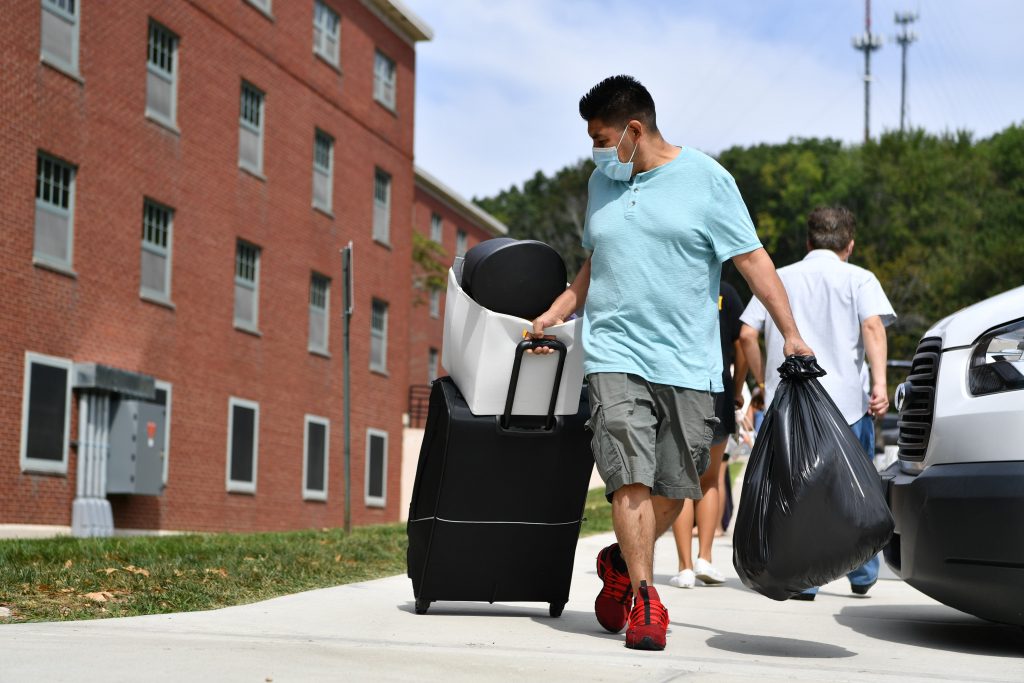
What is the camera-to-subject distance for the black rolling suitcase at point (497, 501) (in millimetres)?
5516

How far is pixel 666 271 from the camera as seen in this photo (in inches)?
205

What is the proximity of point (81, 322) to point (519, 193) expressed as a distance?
2193 inches

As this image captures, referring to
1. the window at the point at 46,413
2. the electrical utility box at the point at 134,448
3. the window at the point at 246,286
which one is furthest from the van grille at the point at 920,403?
the window at the point at 246,286

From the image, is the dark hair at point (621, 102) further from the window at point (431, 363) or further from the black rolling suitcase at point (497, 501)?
the window at point (431, 363)

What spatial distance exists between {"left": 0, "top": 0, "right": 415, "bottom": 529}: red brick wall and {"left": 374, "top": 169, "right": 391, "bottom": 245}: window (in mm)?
318

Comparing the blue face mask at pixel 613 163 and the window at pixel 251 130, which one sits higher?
the window at pixel 251 130

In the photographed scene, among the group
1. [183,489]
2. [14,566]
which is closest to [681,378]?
[14,566]

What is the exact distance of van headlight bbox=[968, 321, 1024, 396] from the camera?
489 cm

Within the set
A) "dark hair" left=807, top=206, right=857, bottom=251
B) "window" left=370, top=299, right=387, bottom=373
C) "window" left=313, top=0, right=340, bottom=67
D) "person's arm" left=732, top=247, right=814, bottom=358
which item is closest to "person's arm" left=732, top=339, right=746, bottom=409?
"dark hair" left=807, top=206, right=857, bottom=251

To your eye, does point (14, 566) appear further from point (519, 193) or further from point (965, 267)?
point (519, 193)

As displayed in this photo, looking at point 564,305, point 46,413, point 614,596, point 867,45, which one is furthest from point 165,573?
point 867,45

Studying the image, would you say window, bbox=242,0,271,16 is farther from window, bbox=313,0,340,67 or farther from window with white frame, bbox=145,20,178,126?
window with white frame, bbox=145,20,178,126

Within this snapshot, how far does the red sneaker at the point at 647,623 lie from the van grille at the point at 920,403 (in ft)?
4.07

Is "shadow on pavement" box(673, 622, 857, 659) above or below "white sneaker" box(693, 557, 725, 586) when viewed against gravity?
below
